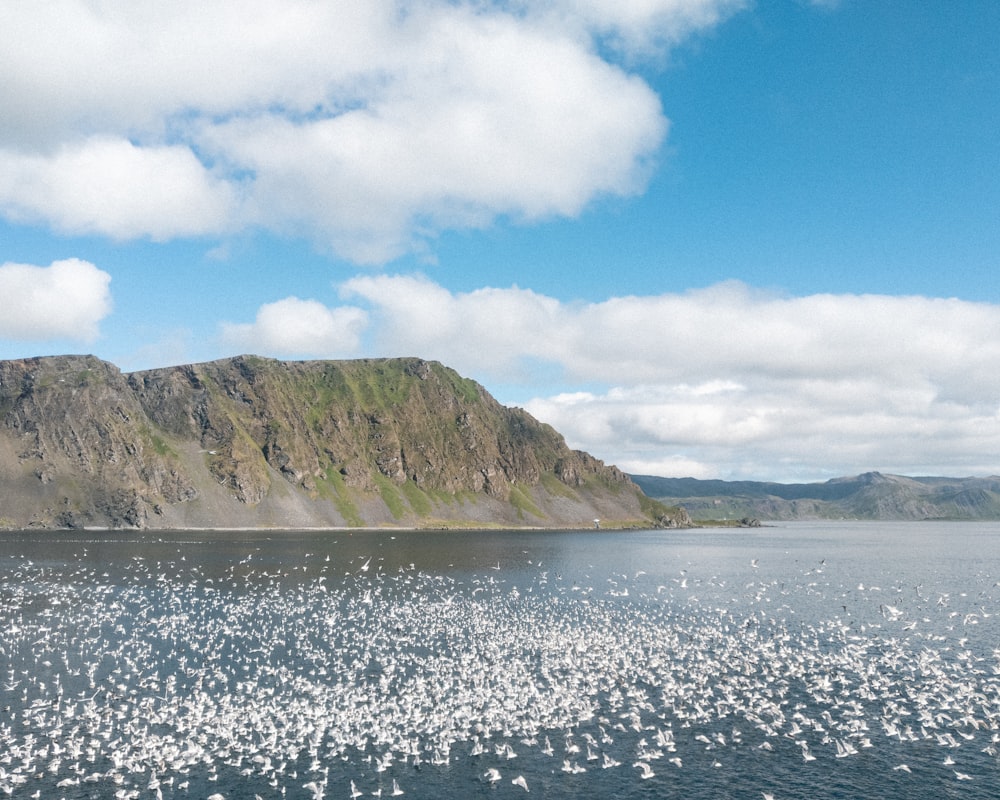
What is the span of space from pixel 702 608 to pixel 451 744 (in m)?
48.9

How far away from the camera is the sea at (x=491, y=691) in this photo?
112ft

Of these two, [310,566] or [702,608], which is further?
[310,566]

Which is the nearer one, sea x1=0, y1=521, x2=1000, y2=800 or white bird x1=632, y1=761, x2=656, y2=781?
sea x1=0, y1=521, x2=1000, y2=800

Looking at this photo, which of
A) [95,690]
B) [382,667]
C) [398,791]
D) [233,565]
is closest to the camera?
[398,791]

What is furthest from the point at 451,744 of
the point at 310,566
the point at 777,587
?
the point at 310,566

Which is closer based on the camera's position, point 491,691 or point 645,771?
point 645,771

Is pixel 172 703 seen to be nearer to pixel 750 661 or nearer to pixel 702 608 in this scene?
pixel 750 661

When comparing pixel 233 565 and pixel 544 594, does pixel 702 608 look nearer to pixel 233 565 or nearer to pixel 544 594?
pixel 544 594

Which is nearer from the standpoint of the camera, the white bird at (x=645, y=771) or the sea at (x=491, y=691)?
the sea at (x=491, y=691)

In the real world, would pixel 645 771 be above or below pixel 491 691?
below

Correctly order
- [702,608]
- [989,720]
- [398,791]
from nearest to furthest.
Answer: [398,791] → [989,720] → [702,608]

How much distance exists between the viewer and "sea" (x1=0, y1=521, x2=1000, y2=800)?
112 feet

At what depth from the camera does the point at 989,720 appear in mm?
41250

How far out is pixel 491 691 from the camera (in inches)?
1793
